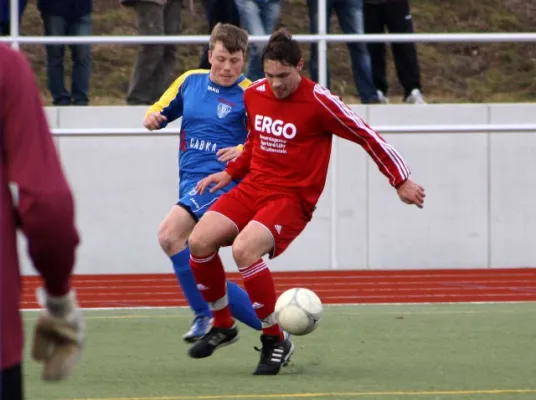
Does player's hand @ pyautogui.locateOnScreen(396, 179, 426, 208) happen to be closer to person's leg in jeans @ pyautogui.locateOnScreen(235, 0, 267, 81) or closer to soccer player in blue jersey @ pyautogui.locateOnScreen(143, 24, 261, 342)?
soccer player in blue jersey @ pyautogui.locateOnScreen(143, 24, 261, 342)

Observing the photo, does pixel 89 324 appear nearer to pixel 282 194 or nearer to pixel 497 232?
pixel 282 194

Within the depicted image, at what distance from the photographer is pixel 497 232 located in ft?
37.7

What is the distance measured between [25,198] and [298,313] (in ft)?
12.0

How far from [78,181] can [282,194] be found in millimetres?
5312

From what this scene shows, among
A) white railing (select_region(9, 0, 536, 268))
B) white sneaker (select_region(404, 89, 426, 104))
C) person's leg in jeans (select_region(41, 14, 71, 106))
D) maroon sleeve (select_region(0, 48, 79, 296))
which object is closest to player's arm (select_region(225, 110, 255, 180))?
maroon sleeve (select_region(0, 48, 79, 296))

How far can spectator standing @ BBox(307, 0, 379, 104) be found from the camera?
11.1 metres

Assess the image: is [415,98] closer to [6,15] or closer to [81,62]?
[81,62]

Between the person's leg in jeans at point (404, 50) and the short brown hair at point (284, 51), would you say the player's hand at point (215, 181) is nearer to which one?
the short brown hair at point (284, 51)

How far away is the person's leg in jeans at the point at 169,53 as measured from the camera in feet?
37.1

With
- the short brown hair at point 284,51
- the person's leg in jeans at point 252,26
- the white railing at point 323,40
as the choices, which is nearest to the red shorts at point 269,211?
the short brown hair at point 284,51

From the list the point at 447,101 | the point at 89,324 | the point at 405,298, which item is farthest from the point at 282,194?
the point at 447,101

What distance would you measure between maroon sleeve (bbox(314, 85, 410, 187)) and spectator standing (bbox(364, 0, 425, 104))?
5.42m

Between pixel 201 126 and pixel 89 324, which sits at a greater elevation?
pixel 201 126

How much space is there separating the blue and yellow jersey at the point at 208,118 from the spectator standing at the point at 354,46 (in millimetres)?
4000
